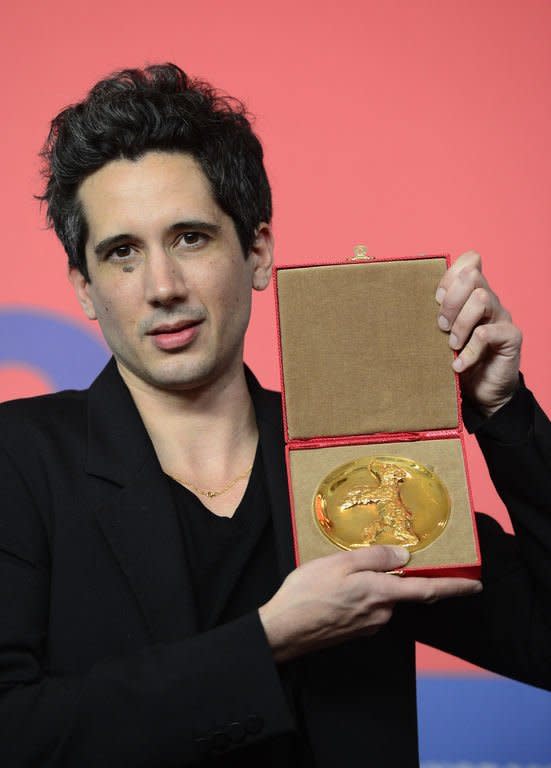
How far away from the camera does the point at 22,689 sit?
189 centimetres

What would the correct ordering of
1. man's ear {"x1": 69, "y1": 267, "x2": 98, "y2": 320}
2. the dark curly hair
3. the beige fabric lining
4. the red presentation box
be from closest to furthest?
the beige fabric lining < the red presentation box < the dark curly hair < man's ear {"x1": 69, "y1": 267, "x2": 98, "y2": 320}

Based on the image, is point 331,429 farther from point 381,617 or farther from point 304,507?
point 381,617

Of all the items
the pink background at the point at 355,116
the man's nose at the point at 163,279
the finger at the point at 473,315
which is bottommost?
the finger at the point at 473,315

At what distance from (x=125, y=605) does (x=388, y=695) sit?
0.55 metres

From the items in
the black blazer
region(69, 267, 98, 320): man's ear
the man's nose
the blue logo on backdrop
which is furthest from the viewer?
the blue logo on backdrop

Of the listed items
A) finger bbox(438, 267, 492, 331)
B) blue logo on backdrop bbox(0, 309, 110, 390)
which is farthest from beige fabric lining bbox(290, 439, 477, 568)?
blue logo on backdrop bbox(0, 309, 110, 390)

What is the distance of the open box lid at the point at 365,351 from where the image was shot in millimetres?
2082

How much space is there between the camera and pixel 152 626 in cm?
204

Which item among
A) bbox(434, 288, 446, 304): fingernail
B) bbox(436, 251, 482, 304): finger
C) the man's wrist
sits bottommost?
the man's wrist

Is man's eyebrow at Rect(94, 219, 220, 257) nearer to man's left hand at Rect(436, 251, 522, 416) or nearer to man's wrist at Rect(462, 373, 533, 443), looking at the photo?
man's left hand at Rect(436, 251, 522, 416)

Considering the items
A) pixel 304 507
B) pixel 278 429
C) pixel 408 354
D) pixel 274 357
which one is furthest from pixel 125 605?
pixel 274 357

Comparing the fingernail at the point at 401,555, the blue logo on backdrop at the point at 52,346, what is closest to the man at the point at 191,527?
the fingernail at the point at 401,555

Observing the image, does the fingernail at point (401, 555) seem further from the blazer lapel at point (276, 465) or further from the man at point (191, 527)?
the blazer lapel at point (276, 465)

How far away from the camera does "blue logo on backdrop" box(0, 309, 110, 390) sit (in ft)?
11.6
